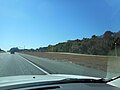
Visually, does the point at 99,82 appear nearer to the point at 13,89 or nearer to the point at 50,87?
the point at 50,87

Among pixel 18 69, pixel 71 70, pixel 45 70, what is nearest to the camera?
pixel 71 70

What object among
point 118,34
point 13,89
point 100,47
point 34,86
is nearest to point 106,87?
point 34,86

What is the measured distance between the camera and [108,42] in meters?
96.3

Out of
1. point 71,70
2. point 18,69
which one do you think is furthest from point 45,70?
point 18,69

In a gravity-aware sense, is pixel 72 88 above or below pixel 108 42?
below

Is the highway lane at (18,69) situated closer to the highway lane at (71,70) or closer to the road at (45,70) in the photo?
the road at (45,70)

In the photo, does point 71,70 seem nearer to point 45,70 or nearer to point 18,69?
point 45,70

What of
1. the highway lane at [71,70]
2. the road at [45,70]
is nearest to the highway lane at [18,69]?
the road at [45,70]

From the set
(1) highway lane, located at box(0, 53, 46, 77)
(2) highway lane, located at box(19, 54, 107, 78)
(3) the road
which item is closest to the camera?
(2) highway lane, located at box(19, 54, 107, 78)

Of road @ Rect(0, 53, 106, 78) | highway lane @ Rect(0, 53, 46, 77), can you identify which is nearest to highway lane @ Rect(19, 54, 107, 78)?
road @ Rect(0, 53, 106, 78)

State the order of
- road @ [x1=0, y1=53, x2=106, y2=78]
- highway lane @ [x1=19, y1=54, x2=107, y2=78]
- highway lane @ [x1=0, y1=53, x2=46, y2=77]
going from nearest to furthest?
highway lane @ [x1=19, y1=54, x2=107, y2=78] → road @ [x1=0, y1=53, x2=106, y2=78] → highway lane @ [x1=0, y1=53, x2=46, y2=77]

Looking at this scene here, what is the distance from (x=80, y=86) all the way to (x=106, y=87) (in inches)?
13.7

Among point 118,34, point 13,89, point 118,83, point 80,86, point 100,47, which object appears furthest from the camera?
point 100,47

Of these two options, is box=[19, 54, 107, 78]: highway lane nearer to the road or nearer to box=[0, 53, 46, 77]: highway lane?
the road
